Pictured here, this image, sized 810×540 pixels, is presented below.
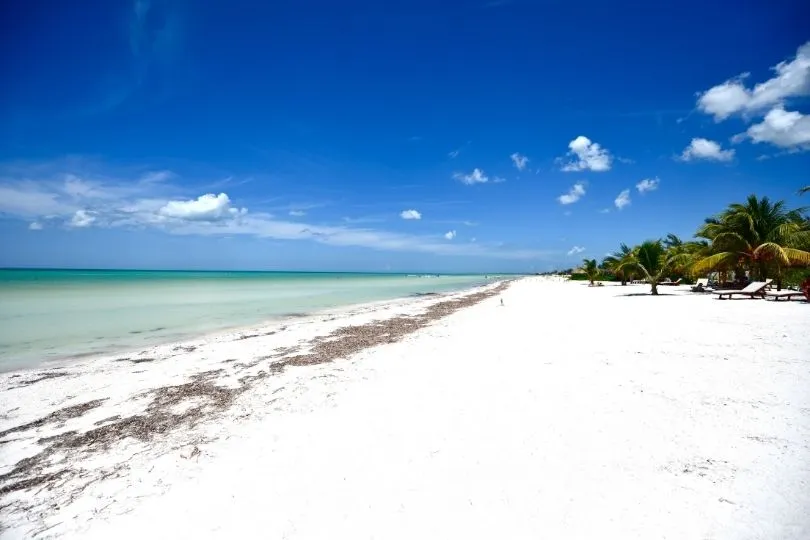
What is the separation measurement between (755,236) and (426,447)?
2868cm

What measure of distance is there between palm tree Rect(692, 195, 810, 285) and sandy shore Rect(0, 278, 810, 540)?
17.4m

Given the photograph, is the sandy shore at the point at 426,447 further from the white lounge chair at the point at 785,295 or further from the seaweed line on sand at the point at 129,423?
the white lounge chair at the point at 785,295

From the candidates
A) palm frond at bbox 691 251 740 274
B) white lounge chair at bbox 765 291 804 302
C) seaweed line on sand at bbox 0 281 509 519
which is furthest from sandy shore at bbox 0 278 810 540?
palm frond at bbox 691 251 740 274

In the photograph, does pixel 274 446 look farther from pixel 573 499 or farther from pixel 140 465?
pixel 573 499

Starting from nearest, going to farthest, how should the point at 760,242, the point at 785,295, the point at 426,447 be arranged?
1. the point at 426,447
2. the point at 785,295
3. the point at 760,242

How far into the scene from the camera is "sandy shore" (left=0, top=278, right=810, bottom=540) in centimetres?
340

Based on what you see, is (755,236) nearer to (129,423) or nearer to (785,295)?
(785,295)

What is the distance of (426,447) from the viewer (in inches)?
184

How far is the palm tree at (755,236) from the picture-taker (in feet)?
72.6

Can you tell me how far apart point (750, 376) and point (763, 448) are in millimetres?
3330

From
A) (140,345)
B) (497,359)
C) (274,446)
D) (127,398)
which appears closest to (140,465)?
(274,446)

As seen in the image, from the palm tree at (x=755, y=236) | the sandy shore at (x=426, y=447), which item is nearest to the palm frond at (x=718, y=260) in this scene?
the palm tree at (x=755, y=236)

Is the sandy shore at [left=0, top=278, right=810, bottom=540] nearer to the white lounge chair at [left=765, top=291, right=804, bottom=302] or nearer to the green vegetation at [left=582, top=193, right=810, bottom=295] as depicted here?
the white lounge chair at [left=765, top=291, right=804, bottom=302]

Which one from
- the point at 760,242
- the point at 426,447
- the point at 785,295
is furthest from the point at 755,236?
the point at 426,447
